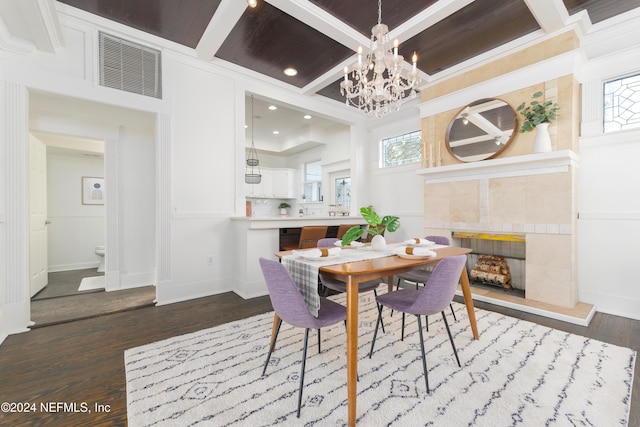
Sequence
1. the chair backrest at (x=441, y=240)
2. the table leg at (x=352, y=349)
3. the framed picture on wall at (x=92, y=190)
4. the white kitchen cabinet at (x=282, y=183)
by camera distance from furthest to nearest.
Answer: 1. the white kitchen cabinet at (x=282, y=183)
2. the framed picture on wall at (x=92, y=190)
3. the chair backrest at (x=441, y=240)
4. the table leg at (x=352, y=349)

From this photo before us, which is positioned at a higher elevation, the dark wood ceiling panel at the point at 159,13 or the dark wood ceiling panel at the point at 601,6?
the dark wood ceiling panel at the point at 159,13

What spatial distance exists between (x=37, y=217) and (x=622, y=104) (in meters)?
7.17

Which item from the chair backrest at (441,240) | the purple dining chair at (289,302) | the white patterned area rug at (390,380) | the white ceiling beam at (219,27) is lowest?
the white patterned area rug at (390,380)

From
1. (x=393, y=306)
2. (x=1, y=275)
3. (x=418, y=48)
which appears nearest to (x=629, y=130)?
(x=418, y=48)

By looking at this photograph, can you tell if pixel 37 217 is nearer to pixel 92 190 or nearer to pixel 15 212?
pixel 15 212

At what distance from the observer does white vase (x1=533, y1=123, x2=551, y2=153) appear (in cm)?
293

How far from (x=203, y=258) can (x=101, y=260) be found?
10.3 feet

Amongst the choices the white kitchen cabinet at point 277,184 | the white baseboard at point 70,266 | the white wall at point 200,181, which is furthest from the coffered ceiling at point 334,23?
the white baseboard at point 70,266

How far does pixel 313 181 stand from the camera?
24.5 feet

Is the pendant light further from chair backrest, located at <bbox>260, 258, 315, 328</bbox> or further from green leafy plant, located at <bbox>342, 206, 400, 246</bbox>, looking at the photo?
chair backrest, located at <bbox>260, 258, 315, 328</bbox>

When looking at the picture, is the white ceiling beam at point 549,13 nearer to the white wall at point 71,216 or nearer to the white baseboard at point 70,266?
the white wall at point 71,216

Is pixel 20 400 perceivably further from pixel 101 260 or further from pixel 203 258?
pixel 101 260

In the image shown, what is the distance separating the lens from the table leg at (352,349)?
1.39 metres

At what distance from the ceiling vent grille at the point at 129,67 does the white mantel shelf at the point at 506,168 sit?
3764mm
